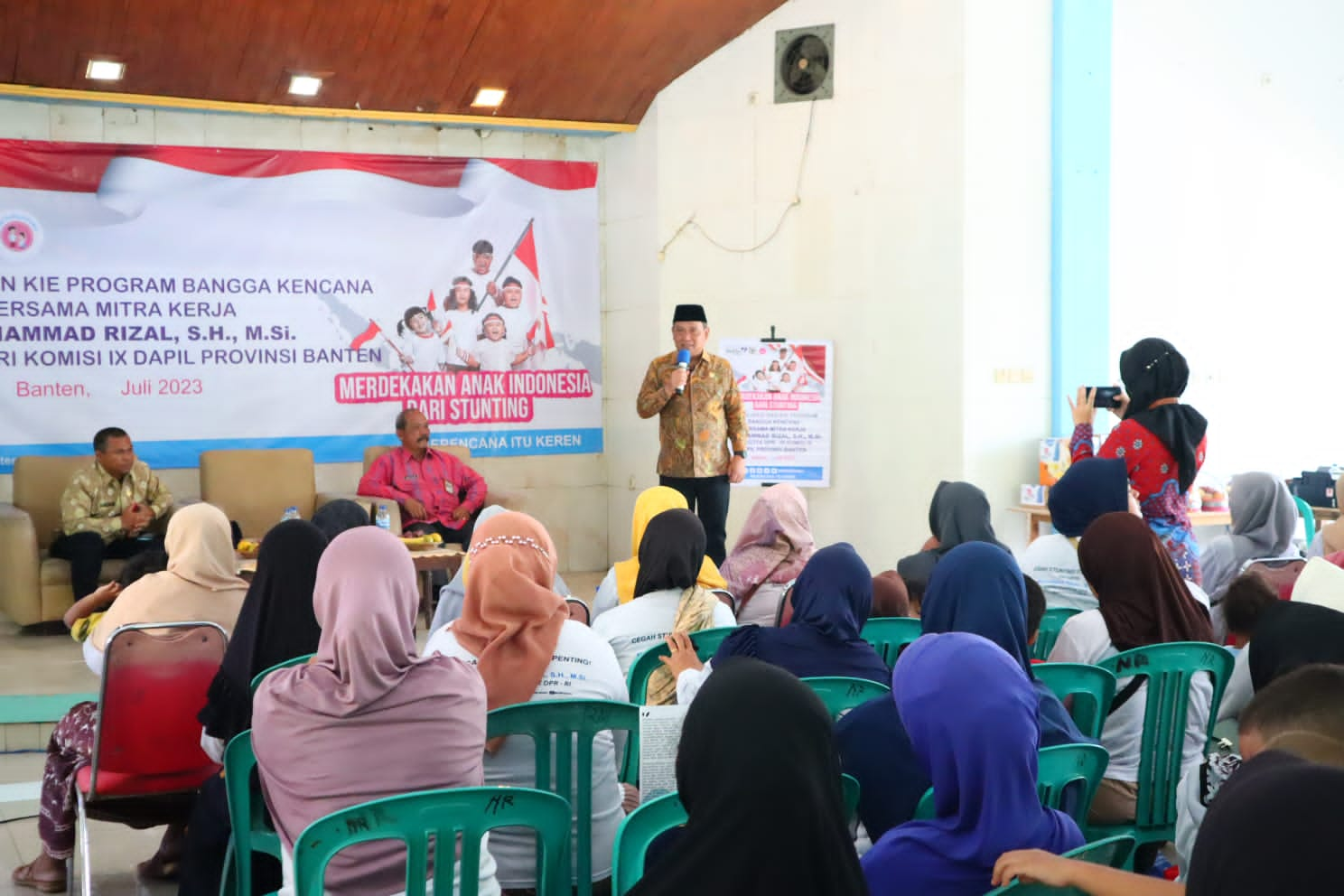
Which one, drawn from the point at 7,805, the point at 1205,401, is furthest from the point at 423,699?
the point at 1205,401

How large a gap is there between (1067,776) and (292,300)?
19.0ft

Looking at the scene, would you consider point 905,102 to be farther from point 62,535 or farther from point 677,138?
point 62,535

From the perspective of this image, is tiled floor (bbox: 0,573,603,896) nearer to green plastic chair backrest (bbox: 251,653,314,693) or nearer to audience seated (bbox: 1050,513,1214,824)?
green plastic chair backrest (bbox: 251,653,314,693)

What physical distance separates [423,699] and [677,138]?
220 inches

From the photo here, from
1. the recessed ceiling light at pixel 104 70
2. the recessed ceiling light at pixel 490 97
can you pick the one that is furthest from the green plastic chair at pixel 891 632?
the recessed ceiling light at pixel 104 70

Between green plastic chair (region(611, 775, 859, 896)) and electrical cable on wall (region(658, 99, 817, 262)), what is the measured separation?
212 inches

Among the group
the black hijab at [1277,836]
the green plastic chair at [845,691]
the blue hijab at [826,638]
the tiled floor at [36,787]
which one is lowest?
the tiled floor at [36,787]

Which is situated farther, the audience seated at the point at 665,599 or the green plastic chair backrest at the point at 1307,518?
the green plastic chair backrest at the point at 1307,518

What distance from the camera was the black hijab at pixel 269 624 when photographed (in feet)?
9.07

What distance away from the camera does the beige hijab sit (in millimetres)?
3162

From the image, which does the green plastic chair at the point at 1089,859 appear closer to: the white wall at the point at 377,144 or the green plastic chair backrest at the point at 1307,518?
the green plastic chair backrest at the point at 1307,518

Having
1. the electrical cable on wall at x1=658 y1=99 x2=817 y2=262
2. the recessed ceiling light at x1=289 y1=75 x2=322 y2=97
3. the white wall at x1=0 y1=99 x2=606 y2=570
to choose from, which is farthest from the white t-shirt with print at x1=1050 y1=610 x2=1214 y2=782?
the recessed ceiling light at x1=289 y1=75 x2=322 y2=97

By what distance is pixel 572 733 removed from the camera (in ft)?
7.72

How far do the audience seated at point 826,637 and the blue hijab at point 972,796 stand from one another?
91 cm
